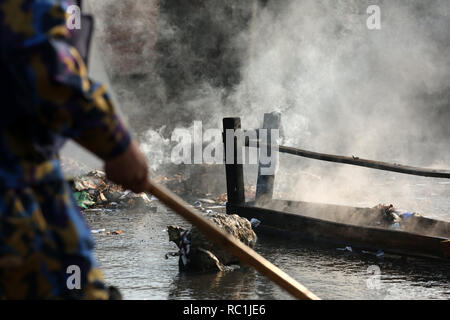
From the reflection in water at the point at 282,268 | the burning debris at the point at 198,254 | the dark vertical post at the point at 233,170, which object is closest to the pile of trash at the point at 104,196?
the dark vertical post at the point at 233,170

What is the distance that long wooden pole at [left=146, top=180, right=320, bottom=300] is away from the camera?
2238 mm

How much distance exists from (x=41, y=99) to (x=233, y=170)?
4870 mm

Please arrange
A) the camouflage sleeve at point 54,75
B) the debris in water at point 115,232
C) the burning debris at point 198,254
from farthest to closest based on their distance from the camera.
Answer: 1. the debris in water at point 115,232
2. the burning debris at point 198,254
3. the camouflage sleeve at point 54,75

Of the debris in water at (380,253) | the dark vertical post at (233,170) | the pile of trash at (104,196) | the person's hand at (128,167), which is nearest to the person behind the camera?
the person's hand at (128,167)

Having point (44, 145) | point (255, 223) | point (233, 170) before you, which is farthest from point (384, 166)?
point (44, 145)

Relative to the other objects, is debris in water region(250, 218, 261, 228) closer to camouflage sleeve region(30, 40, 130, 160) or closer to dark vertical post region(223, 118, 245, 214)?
dark vertical post region(223, 118, 245, 214)

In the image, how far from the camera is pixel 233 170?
6254 mm

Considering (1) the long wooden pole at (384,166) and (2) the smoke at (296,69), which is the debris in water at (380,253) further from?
(2) the smoke at (296,69)

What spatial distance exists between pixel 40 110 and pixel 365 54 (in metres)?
10.9

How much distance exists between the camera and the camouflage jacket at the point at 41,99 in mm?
1417

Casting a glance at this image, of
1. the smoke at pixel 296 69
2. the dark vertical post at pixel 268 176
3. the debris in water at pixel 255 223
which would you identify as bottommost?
the debris in water at pixel 255 223

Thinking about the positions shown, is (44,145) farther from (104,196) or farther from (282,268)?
(104,196)

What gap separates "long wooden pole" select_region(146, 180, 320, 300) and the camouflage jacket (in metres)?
0.59
